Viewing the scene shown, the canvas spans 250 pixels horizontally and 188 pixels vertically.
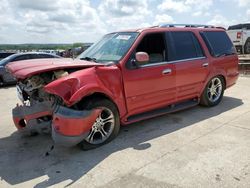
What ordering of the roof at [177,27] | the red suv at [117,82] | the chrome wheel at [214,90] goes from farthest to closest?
the chrome wheel at [214,90]
the roof at [177,27]
the red suv at [117,82]

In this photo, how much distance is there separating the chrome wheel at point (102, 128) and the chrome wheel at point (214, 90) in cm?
294

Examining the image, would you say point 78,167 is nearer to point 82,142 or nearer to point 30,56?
point 82,142

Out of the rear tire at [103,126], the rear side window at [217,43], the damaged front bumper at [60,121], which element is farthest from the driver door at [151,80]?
the rear side window at [217,43]

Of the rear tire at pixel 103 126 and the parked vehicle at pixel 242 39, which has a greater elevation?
the parked vehicle at pixel 242 39

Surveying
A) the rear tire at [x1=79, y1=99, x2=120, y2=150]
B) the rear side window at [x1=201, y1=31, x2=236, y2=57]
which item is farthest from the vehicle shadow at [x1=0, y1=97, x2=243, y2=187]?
the rear side window at [x1=201, y1=31, x2=236, y2=57]

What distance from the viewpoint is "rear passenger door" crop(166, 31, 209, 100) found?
223 inches

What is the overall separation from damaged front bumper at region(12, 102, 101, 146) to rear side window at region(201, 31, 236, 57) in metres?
3.40

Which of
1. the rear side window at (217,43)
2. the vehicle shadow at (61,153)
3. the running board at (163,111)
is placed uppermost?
the rear side window at (217,43)

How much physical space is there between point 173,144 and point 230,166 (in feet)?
3.30

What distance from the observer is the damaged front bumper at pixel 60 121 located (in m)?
4.07

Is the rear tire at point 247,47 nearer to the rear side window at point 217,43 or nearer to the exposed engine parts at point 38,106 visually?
the rear side window at point 217,43

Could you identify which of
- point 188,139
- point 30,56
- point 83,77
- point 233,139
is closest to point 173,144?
point 188,139

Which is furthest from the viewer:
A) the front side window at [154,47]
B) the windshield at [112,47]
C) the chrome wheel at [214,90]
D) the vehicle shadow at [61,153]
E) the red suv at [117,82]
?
the chrome wheel at [214,90]

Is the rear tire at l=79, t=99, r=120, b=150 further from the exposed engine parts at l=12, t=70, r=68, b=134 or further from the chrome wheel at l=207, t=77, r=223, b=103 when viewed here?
the chrome wheel at l=207, t=77, r=223, b=103
